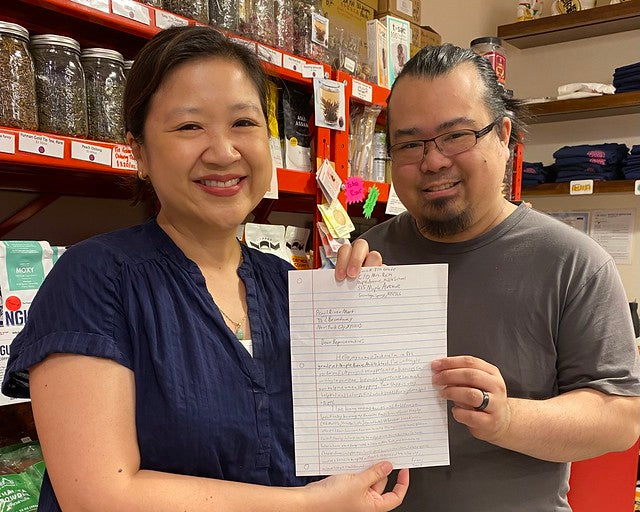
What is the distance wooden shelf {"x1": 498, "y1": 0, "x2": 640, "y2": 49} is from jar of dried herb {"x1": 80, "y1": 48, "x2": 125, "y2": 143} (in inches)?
132

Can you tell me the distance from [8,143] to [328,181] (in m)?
1.09

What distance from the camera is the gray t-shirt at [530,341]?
3.86 ft

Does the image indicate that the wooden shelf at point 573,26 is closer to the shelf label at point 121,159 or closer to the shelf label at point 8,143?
the shelf label at point 121,159

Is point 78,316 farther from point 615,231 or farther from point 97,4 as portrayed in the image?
point 615,231

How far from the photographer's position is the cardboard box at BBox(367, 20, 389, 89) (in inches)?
93.0

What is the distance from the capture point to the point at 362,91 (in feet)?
7.23

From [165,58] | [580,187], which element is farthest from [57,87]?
[580,187]

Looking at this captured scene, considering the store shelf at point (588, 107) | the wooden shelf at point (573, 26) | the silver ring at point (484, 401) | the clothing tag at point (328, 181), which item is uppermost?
the wooden shelf at point (573, 26)

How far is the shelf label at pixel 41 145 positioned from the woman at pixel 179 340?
45 cm

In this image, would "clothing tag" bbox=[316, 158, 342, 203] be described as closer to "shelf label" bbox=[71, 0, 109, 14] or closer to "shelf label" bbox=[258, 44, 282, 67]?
"shelf label" bbox=[258, 44, 282, 67]

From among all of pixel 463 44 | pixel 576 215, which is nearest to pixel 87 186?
pixel 463 44

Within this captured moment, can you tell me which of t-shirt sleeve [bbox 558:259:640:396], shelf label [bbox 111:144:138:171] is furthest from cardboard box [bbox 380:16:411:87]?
t-shirt sleeve [bbox 558:259:640:396]

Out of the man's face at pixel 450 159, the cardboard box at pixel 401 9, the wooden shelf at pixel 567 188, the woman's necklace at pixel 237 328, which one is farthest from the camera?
the wooden shelf at pixel 567 188

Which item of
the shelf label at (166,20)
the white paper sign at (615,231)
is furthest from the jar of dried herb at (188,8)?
the white paper sign at (615,231)
